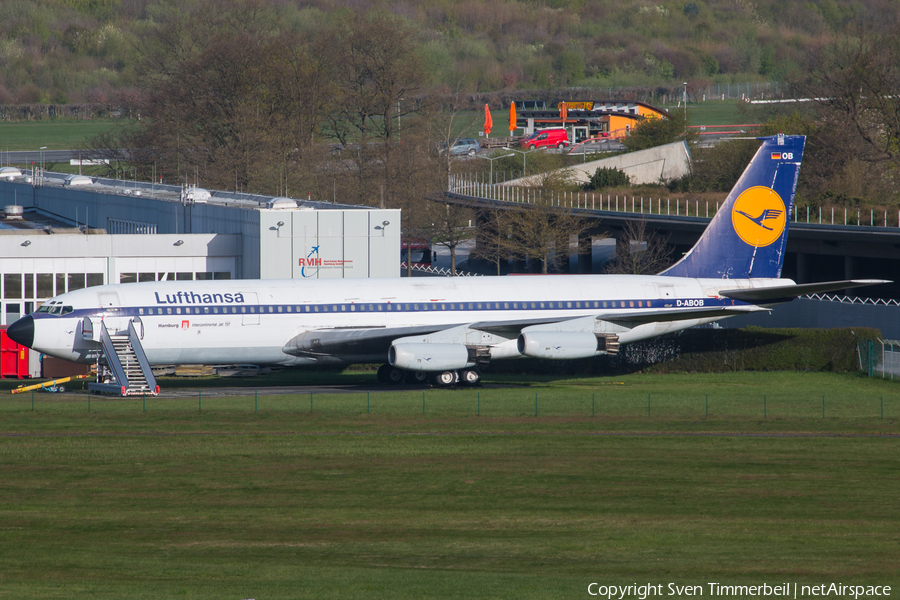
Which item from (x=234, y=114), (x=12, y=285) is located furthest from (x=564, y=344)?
(x=234, y=114)

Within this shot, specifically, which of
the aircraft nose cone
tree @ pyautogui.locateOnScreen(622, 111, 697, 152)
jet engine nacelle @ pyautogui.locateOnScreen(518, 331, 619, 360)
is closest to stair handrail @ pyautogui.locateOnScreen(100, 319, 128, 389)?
the aircraft nose cone

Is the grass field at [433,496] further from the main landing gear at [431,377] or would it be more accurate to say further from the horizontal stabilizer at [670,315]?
the horizontal stabilizer at [670,315]

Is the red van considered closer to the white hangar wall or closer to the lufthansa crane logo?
the white hangar wall

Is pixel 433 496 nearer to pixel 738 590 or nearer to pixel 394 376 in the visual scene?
pixel 738 590

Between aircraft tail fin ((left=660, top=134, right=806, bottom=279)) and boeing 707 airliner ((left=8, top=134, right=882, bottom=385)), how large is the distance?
0.05 metres

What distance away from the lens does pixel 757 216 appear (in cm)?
4919

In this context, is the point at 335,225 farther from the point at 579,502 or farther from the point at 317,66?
the point at 317,66

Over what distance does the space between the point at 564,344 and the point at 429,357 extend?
220 inches

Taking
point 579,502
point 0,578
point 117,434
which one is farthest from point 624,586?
point 117,434

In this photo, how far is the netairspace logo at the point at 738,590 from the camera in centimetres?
1927

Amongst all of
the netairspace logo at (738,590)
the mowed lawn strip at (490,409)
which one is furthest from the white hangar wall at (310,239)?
the netairspace logo at (738,590)

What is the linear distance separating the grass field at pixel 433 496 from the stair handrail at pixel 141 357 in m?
1.20

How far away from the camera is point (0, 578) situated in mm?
20500

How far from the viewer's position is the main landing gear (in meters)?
44.7
